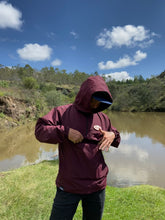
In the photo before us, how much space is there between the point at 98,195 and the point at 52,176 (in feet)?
9.51

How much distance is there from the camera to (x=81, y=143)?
114 cm

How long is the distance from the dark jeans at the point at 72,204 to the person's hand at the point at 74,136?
1.31 ft

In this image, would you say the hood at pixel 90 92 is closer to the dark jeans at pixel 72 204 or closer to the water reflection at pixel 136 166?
A: the dark jeans at pixel 72 204

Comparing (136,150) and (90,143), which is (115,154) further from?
(90,143)

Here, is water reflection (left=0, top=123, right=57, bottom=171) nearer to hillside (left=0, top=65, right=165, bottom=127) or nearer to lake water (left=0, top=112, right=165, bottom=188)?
lake water (left=0, top=112, right=165, bottom=188)

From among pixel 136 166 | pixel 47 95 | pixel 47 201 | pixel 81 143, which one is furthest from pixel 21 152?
pixel 47 95

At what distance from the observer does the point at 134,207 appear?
2557mm

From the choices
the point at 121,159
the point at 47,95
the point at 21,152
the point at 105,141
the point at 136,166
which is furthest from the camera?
the point at 47,95

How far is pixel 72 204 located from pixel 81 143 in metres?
0.44

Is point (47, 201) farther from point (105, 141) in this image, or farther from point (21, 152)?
point (21, 152)

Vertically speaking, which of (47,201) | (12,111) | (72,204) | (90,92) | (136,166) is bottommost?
(136,166)

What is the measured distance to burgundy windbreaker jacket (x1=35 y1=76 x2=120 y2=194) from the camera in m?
1.10

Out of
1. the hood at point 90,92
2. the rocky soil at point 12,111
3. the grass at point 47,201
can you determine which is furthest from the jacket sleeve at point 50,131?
the rocky soil at point 12,111

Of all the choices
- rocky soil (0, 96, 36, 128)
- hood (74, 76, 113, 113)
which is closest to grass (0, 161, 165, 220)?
hood (74, 76, 113, 113)
